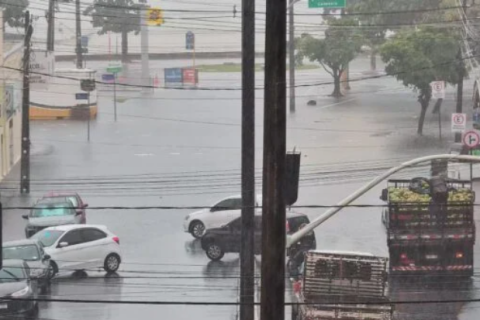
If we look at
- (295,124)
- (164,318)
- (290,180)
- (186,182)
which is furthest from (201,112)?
(290,180)

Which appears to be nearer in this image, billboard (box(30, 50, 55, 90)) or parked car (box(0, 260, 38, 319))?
parked car (box(0, 260, 38, 319))

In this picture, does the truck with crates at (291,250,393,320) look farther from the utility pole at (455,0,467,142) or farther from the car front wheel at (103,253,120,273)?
the utility pole at (455,0,467,142)

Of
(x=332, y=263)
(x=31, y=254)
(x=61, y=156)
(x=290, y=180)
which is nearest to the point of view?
(x=290, y=180)

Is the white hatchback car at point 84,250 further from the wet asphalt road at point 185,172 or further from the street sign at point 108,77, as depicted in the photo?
the street sign at point 108,77

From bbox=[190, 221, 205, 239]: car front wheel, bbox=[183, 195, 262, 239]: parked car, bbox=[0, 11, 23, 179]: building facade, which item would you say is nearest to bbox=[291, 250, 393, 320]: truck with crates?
bbox=[183, 195, 262, 239]: parked car

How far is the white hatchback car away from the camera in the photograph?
21.1 meters

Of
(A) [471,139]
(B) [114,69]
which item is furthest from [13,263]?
(B) [114,69]

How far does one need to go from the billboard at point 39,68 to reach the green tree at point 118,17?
21570 mm

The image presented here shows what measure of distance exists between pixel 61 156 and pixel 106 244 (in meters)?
14.0

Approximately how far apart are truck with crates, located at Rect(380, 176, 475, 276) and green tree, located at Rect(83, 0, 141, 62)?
130ft

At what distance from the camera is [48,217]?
24.5 m

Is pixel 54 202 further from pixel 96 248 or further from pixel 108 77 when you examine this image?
pixel 108 77

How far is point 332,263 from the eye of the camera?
16.0 metres

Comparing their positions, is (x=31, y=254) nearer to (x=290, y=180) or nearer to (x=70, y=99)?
(x=290, y=180)
